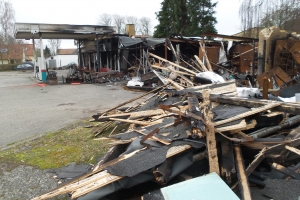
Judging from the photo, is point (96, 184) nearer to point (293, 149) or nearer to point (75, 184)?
point (75, 184)

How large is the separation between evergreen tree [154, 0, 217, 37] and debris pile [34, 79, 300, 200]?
20871mm

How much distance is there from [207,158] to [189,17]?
74.9 ft

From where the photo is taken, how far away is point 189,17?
23672 mm

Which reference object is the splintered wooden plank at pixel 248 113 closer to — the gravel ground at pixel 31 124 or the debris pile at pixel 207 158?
the debris pile at pixel 207 158

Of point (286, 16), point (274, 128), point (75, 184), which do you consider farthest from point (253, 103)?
point (286, 16)

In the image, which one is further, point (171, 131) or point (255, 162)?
point (171, 131)

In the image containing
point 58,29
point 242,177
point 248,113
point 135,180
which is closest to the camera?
point 242,177

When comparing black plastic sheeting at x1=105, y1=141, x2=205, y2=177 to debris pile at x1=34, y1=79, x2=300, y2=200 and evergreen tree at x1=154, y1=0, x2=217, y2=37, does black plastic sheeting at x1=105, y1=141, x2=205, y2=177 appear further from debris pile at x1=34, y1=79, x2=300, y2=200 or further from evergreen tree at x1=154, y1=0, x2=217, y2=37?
evergreen tree at x1=154, y1=0, x2=217, y2=37

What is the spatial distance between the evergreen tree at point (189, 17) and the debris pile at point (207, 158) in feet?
68.5

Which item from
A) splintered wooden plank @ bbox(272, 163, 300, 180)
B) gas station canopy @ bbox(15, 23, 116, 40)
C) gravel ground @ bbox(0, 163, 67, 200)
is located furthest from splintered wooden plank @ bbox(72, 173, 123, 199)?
gas station canopy @ bbox(15, 23, 116, 40)

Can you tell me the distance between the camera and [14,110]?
337 inches

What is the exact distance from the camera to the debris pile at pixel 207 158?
2502 millimetres

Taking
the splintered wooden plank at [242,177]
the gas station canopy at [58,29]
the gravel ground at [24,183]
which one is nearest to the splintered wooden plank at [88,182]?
the gravel ground at [24,183]

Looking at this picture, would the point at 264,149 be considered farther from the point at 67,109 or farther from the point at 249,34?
the point at 249,34
